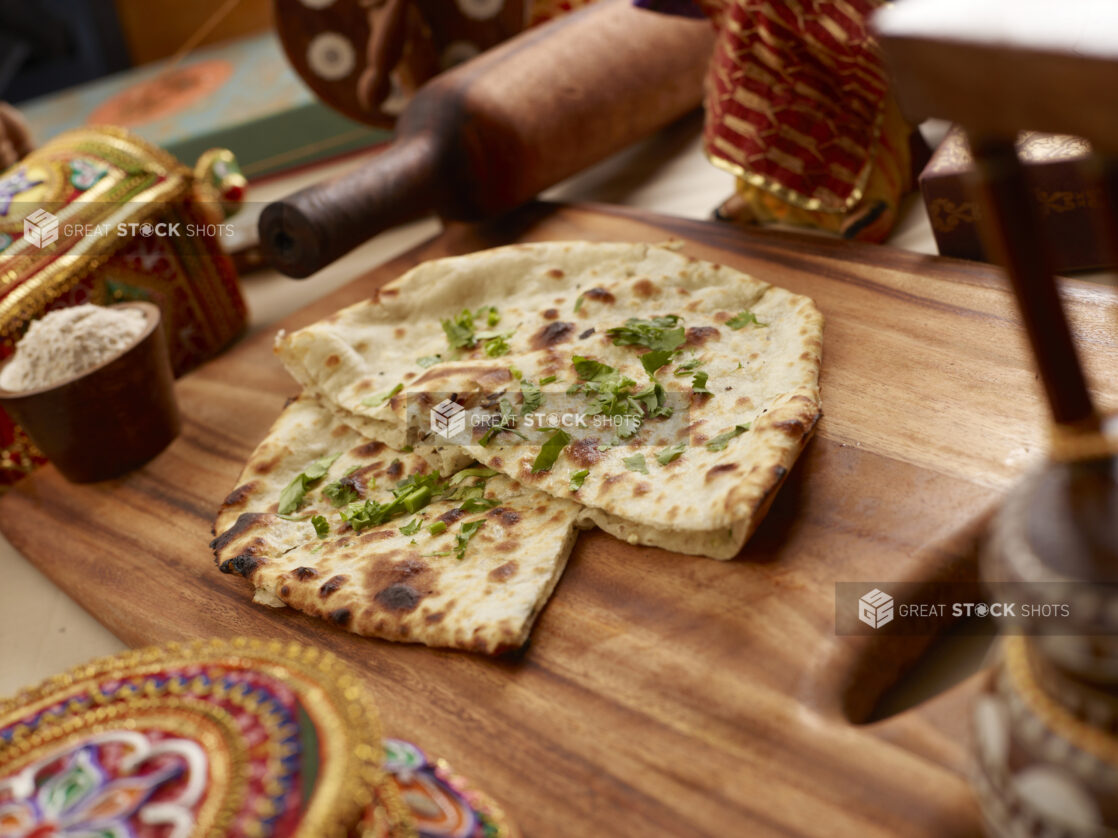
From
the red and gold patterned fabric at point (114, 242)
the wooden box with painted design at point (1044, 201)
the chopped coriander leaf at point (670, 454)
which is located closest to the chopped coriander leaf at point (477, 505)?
the chopped coriander leaf at point (670, 454)

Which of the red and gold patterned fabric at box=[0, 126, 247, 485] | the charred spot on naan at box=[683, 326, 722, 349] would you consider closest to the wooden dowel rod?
the charred spot on naan at box=[683, 326, 722, 349]

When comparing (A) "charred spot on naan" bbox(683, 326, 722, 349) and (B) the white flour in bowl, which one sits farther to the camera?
(B) the white flour in bowl

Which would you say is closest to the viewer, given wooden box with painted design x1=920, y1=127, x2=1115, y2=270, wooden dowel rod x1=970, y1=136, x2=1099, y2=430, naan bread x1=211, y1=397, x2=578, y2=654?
wooden dowel rod x1=970, y1=136, x2=1099, y2=430

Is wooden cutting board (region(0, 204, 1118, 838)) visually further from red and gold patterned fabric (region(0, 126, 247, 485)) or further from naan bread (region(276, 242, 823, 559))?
red and gold patterned fabric (region(0, 126, 247, 485))

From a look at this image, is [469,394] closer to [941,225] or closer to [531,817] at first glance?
[531,817]

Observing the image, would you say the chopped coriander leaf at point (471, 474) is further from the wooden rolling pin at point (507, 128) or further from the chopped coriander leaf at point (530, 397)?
the wooden rolling pin at point (507, 128)

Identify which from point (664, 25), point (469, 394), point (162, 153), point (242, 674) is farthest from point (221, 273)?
point (242, 674)

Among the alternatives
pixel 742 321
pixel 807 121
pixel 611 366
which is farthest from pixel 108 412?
pixel 807 121

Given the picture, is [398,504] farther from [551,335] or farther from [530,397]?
[551,335]
